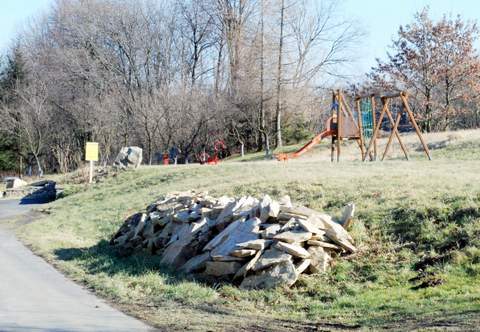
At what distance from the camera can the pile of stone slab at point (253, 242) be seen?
36.1ft

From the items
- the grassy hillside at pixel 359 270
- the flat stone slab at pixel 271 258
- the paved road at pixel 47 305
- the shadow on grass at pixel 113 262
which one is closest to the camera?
the paved road at pixel 47 305

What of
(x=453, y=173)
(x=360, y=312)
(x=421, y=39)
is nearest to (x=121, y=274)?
(x=360, y=312)

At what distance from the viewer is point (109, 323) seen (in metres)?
8.38

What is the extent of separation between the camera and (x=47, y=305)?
9.47 m

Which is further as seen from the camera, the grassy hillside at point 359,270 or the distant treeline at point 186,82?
the distant treeline at point 186,82

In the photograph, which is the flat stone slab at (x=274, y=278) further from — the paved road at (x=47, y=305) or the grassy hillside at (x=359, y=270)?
the paved road at (x=47, y=305)

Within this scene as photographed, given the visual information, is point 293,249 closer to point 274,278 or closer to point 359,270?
point 274,278

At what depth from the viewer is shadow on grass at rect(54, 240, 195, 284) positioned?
12344mm

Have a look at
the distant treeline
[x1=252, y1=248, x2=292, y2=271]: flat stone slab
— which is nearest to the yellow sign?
the distant treeline

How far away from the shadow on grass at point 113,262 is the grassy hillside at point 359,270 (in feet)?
0.09

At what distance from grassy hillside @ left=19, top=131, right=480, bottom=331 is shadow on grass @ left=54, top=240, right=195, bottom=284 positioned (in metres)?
0.03

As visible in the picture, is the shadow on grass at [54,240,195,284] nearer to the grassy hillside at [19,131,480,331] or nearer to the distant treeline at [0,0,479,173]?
the grassy hillside at [19,131,480,331]

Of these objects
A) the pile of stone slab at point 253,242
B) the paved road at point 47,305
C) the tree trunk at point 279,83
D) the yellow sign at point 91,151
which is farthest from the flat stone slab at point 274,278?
the tree trunk at point 279,83

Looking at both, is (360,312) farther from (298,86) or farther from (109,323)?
(298,86)
